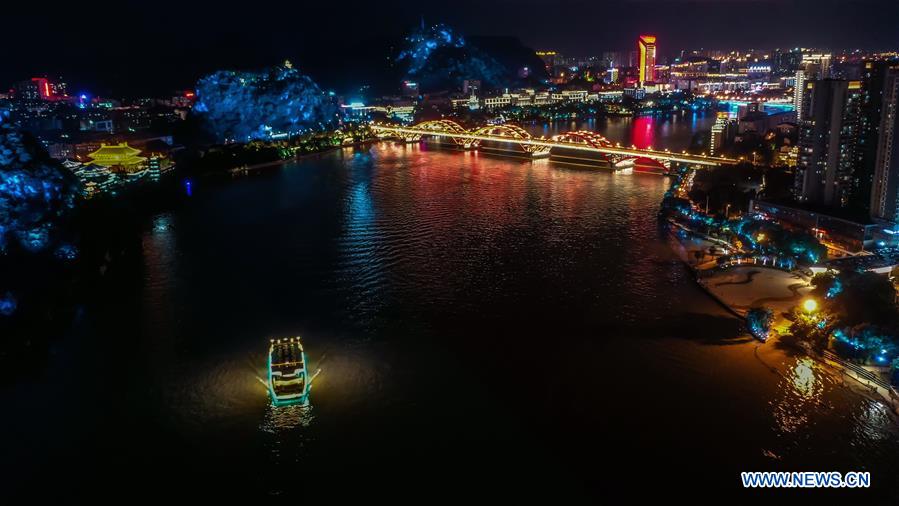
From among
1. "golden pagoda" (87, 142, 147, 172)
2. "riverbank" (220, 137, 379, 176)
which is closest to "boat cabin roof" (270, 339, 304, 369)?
"golden pagoda" (87, 142, 147, 172)

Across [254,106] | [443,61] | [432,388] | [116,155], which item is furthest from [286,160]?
[443,61]

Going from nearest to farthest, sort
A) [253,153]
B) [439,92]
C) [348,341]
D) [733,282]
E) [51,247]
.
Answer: [348,341]
[733,282]
[51,247]
[253,153]
[439,92]

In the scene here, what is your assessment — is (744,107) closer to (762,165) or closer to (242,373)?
(762,165)

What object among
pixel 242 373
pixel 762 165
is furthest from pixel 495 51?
pixel 242 373

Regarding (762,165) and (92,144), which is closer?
(762,165)

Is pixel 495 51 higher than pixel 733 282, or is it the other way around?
pixel 495 51

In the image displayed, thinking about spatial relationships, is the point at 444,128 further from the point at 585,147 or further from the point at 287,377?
the point at 287,377
